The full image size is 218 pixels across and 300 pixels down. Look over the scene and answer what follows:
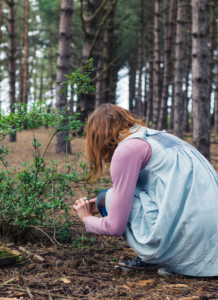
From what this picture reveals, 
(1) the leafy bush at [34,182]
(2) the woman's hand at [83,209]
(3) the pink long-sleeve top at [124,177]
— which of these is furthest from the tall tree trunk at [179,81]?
(3) the pink long-sleeve top at [124,177]

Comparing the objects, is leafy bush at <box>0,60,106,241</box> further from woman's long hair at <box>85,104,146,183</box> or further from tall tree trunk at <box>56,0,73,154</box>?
tall tree trunk at <box>56,0,73,154</box>

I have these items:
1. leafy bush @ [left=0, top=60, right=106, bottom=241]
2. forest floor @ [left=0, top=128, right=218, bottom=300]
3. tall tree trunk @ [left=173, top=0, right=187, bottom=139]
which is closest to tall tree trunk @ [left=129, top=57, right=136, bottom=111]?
tall tree trunk @ [left=173, top=0, right=187, bottom=139]

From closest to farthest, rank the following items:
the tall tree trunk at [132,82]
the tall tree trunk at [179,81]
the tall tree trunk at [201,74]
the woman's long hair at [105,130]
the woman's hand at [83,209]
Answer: the woman's long hair at [105,130], the woman's hand at [83,209], the tall tree trunk at [201,74], the tall tree trunk at [179,81], the tall tree trunk at [132,82]

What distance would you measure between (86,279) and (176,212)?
0.74 m

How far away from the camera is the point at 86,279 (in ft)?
6.21

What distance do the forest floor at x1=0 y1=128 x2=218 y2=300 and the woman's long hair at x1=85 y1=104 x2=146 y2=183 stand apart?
757 millimetres

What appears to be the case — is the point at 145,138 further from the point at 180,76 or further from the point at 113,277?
the point at 180,76

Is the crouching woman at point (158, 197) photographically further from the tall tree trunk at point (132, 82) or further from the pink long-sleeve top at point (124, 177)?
the tall tree trunk at point (132, 82)

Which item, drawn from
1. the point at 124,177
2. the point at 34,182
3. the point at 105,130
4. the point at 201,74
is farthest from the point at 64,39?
the point at 124,177

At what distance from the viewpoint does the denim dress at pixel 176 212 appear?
5.69 feet

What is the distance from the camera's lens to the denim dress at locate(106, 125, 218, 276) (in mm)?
1733

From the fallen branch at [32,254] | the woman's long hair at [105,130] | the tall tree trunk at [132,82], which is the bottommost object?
the fallen branch at [32,254]

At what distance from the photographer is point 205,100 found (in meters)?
5.14

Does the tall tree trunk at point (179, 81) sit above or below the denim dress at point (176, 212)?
above
